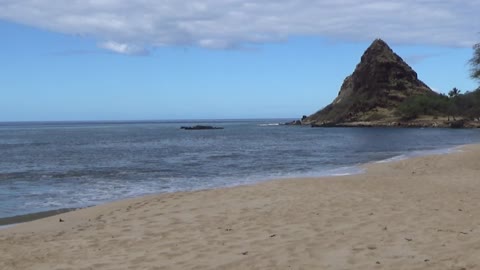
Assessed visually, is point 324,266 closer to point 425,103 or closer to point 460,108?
point 460,108

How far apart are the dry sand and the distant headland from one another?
118547 millimetres

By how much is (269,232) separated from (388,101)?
556 feet

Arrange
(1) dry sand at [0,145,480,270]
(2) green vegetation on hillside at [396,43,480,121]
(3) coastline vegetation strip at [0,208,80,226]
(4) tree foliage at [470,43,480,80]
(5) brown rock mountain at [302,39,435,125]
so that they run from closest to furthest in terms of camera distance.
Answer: (1) dry sand at [0,145,480,270] → (3) coastline vegetation strip at [0,208,80,226] → (4) tree foliage at [470,43,480,80] → (2) green vegetation on hillside at [396,43,480,121] → (5) brown rock mountain at [302,39,435,125]

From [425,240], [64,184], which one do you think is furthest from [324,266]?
[64,184]

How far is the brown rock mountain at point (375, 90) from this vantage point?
16900cm

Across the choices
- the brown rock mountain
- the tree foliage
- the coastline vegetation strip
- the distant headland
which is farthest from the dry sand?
the brown rock mountain

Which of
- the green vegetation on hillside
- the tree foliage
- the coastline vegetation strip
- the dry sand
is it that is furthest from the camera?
the green vegetation on hillside

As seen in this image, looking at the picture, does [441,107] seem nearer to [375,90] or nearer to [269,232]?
[375,90]

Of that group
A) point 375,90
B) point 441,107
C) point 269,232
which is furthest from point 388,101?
point 269,232

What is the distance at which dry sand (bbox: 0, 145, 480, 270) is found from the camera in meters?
7.50

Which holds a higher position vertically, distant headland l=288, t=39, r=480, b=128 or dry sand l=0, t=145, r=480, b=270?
distant headland l=288, t=39, r=480, b=128

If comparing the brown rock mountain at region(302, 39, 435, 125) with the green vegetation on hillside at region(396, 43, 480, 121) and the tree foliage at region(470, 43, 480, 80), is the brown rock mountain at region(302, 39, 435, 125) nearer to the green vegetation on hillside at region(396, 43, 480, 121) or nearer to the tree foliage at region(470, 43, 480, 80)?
the green vegetation on hillside at region(396, 43, 480, 121)

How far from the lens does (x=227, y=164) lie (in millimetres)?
34438

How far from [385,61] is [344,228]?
184 meters
